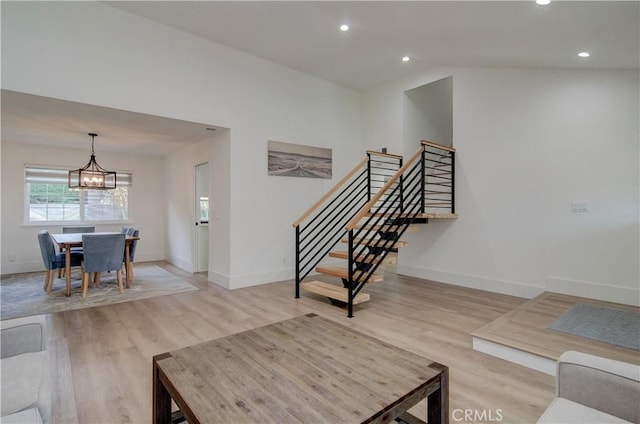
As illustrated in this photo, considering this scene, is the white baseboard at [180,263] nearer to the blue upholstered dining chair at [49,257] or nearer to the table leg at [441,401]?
the blue upholstered dining chair at [49,257]

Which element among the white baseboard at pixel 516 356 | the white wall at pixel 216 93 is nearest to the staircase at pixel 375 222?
the white wall at pixel 216 93

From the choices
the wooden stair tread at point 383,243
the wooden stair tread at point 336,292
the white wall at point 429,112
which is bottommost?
the wooden stair tread at point 336,292

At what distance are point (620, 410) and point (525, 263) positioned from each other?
3480 millimetres

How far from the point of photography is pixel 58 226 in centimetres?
638

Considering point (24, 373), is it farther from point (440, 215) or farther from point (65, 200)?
point (65, 200)

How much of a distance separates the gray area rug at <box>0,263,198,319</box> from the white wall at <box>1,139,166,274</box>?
1.80 feet

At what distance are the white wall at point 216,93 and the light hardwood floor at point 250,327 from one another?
99cm

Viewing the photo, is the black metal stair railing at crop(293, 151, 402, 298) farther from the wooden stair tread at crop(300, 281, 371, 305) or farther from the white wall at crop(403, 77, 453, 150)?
the wooden stair tread at crop(300, 281, 371, 305)

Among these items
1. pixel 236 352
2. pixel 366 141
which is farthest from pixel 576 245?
pixel 236 352

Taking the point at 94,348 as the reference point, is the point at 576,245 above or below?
above

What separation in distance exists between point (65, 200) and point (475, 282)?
25.5 feet

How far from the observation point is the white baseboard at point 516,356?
2.34 meters

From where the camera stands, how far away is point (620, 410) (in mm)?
1214

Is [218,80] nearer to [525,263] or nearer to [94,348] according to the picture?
[94,348]
